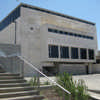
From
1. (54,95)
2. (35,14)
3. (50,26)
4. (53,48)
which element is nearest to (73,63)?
(53,48)

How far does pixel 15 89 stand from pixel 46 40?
21.5 m

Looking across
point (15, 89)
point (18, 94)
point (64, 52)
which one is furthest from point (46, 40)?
point (18, 94)

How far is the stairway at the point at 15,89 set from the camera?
6.39 meters

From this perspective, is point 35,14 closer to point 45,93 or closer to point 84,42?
point 84,42

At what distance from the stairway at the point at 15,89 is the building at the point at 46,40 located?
19552 millimetres

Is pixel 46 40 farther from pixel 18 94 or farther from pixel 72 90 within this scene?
pixel 18 94

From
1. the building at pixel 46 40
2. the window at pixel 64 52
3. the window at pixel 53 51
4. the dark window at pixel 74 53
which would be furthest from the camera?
the dark window at pixel 74 53

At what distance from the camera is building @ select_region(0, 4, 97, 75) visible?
28.3 metres

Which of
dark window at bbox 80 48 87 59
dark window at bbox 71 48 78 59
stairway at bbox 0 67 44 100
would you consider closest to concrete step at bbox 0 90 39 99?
stairway at bbox 0 67 44 100

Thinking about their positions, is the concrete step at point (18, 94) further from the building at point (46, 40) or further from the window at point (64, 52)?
the window at point (64, 52)

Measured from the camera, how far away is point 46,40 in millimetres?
28047

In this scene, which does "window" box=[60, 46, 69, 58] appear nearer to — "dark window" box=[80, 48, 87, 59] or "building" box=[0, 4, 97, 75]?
"building" box=[0, 4, 97, 75]

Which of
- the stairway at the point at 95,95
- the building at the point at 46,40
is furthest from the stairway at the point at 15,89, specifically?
the building at the point at 46,40

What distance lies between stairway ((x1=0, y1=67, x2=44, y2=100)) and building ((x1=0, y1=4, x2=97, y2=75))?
1955cm
